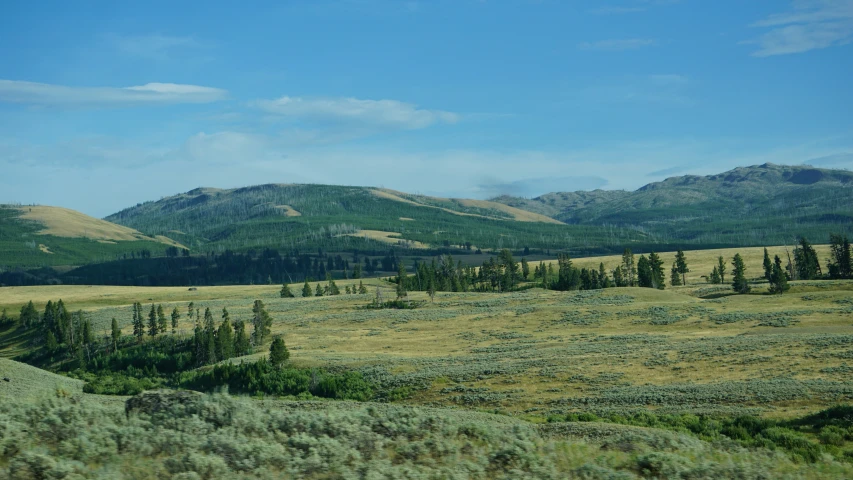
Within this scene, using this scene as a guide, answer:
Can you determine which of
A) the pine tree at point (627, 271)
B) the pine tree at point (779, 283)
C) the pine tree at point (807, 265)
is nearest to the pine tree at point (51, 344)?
the pine tree at point (627, 271)

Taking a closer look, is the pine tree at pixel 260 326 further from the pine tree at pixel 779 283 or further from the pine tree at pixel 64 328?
the pine tree at pixel 779 283

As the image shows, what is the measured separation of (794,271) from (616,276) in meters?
38.8

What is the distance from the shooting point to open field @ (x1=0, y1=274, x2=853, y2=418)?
151ft

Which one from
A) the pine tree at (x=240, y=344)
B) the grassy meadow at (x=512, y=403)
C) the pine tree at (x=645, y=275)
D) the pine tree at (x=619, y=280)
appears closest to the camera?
the grassy meadow at (x=512, y=403)

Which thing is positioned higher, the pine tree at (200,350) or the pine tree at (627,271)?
the pine tree at (627,271)

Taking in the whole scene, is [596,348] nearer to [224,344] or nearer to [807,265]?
[224,344]

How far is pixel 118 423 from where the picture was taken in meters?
18.5

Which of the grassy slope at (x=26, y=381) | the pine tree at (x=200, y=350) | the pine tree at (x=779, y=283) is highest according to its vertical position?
the pine tree at (x=779, y=283)

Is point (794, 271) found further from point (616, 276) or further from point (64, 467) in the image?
point (64, 467)

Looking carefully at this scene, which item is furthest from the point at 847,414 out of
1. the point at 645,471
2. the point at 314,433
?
the point at 314,433

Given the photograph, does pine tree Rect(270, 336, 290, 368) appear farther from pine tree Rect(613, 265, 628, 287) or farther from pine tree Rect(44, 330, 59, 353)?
pine tree Rect(613, 265, 628, 287)

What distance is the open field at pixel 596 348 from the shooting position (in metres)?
46.0

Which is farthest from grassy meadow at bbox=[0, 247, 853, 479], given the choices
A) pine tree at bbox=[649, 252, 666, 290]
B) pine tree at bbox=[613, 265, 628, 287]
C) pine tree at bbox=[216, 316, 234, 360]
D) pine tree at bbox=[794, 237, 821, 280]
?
pine tree at bbox=[794, 237, 821, 280]

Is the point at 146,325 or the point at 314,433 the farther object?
the point at 146,325
